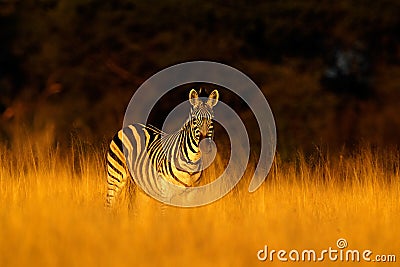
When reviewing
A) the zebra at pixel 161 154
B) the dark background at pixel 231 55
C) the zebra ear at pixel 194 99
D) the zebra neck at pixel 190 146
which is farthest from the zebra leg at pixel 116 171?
the dark background at pixel 231 55

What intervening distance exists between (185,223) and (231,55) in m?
6.62

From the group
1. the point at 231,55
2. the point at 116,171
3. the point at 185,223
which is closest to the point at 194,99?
the point at 116,171

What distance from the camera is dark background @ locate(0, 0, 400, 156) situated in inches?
484

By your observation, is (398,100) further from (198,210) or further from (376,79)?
(198,210)

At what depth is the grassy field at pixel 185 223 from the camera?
536 centimetres

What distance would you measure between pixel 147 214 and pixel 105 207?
83cm

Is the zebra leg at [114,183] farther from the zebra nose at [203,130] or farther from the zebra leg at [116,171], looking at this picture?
the zebra nose at [203,130]

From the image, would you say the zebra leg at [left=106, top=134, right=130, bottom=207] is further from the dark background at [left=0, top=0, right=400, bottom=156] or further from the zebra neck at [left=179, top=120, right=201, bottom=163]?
the dark background at [left=0, top=0, right=400, bottom=156]

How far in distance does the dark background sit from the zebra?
165 inches

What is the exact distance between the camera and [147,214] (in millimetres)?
6730

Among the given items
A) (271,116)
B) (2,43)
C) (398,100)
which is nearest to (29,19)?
(2,43)

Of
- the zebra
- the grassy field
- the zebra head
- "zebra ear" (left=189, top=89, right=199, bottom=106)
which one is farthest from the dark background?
the zebra head

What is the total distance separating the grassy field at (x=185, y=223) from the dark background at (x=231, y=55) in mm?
4078

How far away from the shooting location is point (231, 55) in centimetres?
1255
